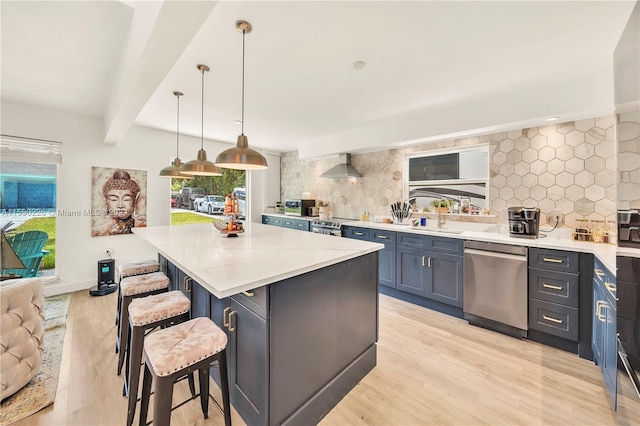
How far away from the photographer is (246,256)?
5.69 feet

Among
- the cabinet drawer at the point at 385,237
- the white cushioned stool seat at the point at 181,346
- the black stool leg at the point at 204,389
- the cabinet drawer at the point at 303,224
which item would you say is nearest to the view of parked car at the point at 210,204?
the cabinet drawer at the point at 303,224

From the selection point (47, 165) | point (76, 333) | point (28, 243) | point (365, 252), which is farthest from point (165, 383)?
point (47, 165)

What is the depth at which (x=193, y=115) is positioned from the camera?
3580 millimetres

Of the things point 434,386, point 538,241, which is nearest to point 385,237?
point 538,241

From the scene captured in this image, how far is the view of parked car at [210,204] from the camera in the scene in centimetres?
519

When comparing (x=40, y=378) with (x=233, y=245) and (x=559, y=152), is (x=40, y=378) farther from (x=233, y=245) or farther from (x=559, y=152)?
(x=559, y=152)

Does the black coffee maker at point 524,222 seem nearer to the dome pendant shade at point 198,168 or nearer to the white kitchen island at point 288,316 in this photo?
the white kitchen island at point 288,316

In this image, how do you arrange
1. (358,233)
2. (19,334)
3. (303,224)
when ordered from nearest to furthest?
1. (19,334)
2. (358,233)
3. (303,224)

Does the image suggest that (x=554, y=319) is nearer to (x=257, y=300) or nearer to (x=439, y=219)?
(x=439, y=219)

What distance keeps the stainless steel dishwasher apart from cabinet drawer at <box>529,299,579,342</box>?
0.23ft

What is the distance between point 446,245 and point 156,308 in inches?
114

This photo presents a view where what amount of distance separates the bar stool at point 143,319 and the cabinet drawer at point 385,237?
8.70ft

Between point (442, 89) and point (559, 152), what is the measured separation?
4.76 ft

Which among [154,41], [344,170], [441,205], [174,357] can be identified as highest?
[154,41]
